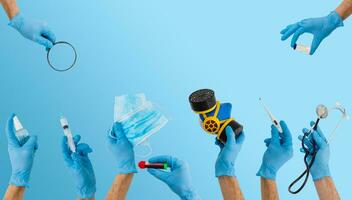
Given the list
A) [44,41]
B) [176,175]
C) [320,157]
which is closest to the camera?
[176,175]

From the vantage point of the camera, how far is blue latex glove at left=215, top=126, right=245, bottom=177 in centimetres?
286

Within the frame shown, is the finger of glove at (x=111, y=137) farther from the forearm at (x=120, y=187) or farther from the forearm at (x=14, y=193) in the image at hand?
the forearm at (x=14, y=193)

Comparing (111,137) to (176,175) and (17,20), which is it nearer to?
(176,175)

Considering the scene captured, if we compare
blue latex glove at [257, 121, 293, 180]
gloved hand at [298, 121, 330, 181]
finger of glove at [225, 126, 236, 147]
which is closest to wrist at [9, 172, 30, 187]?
finger of glove at [225, 126, 236, 147]

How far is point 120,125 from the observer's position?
9.40ft

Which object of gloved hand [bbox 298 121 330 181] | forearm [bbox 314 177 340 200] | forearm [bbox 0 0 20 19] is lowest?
forearm [bbox 314 177 340 200]

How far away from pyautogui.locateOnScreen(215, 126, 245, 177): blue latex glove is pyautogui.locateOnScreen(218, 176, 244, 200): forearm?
0.03m

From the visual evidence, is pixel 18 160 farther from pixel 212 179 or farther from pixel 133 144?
pixel 212 179

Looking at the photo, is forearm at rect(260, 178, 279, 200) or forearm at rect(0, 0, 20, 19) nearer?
forearm at rect(260, 178, 279, 200)

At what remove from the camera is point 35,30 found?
3.18m

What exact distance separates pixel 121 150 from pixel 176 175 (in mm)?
336

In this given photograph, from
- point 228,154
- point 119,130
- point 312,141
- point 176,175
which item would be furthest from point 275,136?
point 119,130

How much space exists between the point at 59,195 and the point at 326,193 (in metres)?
2.14

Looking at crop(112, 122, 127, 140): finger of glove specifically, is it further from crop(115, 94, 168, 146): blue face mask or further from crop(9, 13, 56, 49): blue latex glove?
crop(9, 13, 56, 49): blue latex glove
